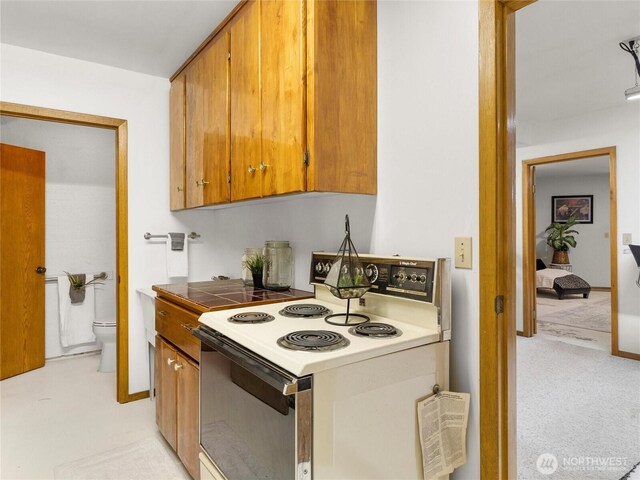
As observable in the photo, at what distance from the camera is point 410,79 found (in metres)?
1.49

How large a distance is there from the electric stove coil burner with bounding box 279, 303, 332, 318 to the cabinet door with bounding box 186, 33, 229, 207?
2.55ft

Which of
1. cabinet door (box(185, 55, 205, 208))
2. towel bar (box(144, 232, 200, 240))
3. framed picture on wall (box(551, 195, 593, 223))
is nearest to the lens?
cabinet door (box(185, 55, 205, 208))

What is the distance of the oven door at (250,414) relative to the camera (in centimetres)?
94

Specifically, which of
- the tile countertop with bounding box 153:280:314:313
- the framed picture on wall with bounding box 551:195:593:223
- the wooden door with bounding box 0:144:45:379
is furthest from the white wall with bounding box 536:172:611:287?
the wooden door with bounding box 0:144:45:379

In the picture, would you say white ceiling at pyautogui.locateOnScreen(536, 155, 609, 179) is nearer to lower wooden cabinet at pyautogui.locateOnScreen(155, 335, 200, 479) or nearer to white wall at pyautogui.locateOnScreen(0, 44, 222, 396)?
white wall at pyautogui.locateOnScreen(0, 44, 222, 396)

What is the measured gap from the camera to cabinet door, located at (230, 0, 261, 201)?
175cm

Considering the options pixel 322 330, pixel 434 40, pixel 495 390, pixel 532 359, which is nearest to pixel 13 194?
pixel 322 330

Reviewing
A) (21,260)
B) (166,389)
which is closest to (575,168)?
(166,389)

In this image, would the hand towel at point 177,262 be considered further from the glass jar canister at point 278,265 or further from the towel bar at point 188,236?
the glass jar canister at point 278,265

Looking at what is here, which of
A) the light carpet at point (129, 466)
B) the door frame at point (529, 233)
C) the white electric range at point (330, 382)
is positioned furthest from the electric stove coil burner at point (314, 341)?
the door frame at point (529, 233)

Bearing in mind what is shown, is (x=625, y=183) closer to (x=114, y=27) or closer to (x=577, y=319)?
(x=577, y=319)

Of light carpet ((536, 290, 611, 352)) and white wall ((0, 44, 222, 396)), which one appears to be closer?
white wall ((0, 44, 222, 396))

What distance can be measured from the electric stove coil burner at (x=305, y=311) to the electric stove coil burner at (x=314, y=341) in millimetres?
260

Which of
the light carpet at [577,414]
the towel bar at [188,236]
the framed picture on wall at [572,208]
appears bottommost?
the light carpet at [577,414]
